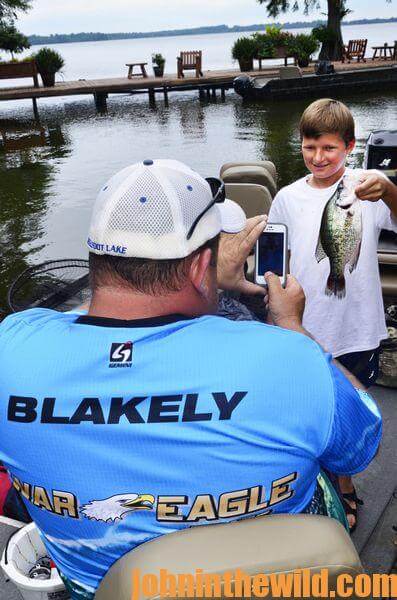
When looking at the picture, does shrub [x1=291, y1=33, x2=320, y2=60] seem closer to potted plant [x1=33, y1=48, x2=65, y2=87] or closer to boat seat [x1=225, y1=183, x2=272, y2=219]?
potted plant [x1=33, y1=48, x2=65, y2=87]

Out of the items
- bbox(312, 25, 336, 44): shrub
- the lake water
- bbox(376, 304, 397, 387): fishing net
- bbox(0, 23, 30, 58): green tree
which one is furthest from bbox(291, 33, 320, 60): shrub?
bbox(376, 304, 397, 387): fishing net

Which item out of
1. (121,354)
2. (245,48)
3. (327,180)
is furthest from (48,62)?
(121,354)

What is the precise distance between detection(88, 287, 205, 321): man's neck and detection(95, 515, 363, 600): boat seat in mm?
504

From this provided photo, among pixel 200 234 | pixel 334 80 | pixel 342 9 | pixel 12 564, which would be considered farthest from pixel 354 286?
pixel 342 9

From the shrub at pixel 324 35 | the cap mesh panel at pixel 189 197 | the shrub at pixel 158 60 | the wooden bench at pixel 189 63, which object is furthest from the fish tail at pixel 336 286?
the shrub at pixel 324 35

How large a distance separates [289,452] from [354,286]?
62.8 inches

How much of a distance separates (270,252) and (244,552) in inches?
62.9

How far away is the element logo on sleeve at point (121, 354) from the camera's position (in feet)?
3.89

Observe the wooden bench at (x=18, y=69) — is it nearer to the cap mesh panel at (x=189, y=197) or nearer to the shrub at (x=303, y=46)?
the shrub at (x=303, y=46)

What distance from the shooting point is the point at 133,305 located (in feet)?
4.30

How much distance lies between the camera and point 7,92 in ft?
84.0

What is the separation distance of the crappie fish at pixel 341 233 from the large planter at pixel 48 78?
27629 millimetres

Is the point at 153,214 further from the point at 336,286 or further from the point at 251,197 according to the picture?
the point at 251,197

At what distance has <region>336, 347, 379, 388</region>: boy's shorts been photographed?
2.76m
